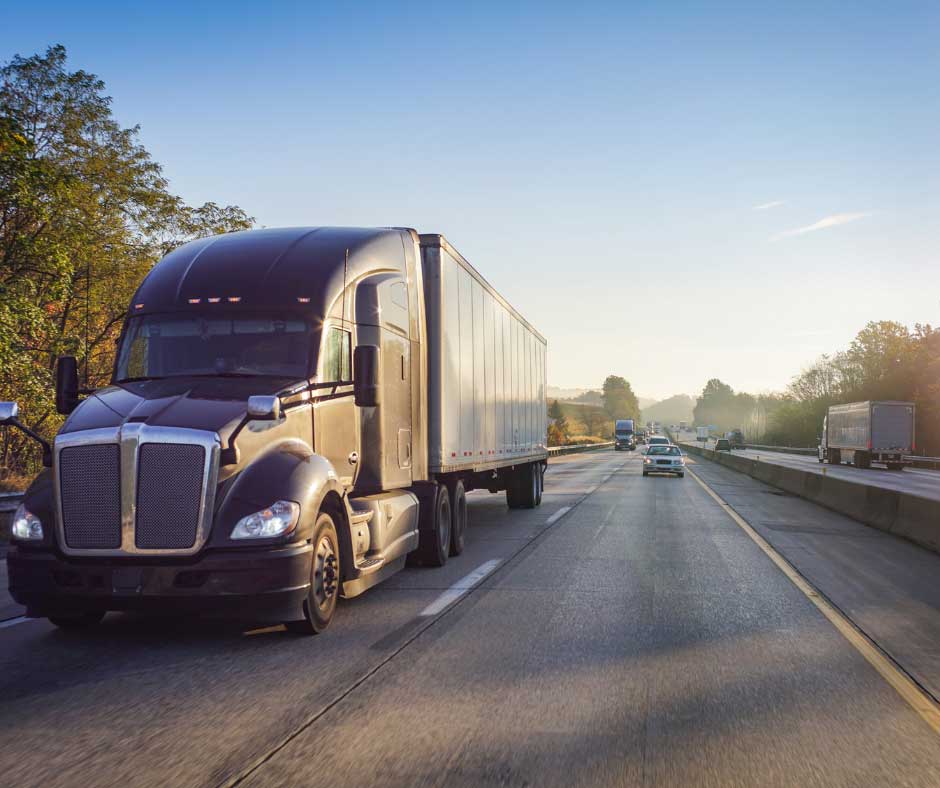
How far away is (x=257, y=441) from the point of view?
21.6ft

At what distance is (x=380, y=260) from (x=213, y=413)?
329cm

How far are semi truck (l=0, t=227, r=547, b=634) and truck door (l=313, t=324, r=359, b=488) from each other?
2 centimetres

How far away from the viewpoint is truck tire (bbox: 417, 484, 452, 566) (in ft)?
33.9

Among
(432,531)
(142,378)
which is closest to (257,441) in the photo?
(142,378)

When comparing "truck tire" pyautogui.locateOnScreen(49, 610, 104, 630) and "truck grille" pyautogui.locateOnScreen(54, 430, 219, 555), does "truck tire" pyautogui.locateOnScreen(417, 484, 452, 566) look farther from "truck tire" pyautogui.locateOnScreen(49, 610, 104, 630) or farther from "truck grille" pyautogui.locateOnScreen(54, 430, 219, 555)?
"truck grille" pyautogui.locateOnScreen(54, 430, 219, 555)

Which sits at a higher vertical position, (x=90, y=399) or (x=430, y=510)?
(x=90, y=399)

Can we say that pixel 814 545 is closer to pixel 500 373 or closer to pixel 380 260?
pixel 500 373

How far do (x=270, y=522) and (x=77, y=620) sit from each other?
79.1 inches

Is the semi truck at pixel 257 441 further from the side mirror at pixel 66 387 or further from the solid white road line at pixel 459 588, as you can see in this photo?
the solid white road line at pixel 459 588

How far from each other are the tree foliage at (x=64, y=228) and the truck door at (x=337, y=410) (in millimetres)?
11679

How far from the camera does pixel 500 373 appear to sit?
1566 centimetres

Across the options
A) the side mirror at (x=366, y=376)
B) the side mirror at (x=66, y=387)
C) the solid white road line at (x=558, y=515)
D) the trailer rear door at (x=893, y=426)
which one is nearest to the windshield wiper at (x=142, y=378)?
the side mirror at (x=66, y=387)

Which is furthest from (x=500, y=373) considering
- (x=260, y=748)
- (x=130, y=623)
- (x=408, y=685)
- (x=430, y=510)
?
(x=260, y=748)

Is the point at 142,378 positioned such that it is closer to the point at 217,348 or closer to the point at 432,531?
the point at 217,348
